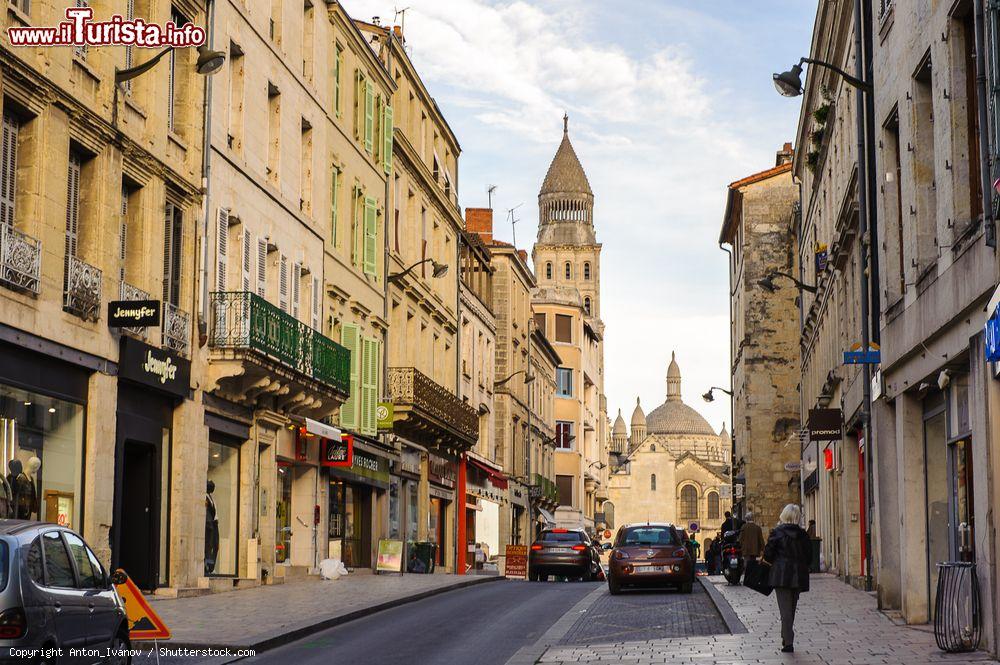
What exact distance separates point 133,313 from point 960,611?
1243 cm

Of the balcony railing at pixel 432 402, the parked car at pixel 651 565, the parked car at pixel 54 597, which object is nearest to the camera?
the parked car at pixel 54 597

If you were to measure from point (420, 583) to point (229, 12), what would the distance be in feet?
40.1

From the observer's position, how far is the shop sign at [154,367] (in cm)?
2236

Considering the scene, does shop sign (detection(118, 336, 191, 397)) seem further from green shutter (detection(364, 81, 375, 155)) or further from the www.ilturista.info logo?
green shutter (detection(364, 81, 375, 155))

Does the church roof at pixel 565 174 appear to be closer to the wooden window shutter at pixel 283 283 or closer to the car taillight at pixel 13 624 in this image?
the wooden window shutter at pixel 283 283

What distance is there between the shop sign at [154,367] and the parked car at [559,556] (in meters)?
15.6

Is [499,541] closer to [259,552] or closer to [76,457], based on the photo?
[259,552]

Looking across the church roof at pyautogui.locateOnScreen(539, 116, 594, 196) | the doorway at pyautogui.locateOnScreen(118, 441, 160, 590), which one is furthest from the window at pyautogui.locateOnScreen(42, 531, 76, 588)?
the church roof at pyautogui.locateOnScreen(539, 116, 594, 196)

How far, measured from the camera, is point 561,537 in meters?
39.1

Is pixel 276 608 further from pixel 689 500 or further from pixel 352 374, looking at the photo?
pixel 689 500

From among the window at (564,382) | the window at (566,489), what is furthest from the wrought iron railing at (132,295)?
the window at (564,382)

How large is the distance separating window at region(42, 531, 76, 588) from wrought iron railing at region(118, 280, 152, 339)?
35.9 ft

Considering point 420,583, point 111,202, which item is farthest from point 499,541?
point 111,202

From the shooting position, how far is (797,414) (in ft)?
202
